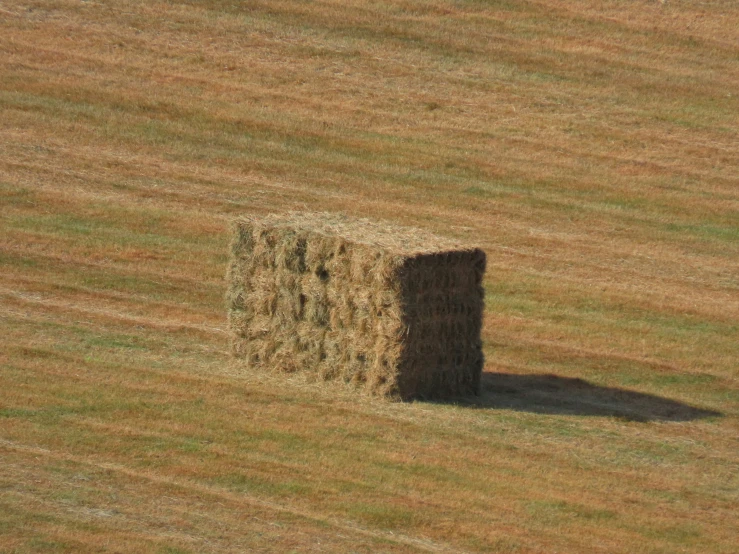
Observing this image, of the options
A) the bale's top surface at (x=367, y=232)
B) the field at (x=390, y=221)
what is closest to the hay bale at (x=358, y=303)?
the bale's top surface at (x=367, y=232)

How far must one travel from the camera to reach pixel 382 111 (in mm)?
24547

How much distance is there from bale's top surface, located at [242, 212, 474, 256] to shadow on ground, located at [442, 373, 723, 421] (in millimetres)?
1807

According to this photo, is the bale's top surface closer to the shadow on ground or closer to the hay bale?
the hay bale

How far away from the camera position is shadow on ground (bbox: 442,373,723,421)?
15351 millimetres

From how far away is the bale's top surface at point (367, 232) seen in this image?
15.1 m

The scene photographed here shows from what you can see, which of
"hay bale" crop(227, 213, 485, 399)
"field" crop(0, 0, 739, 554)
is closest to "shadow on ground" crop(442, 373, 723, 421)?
"field" crop(0, 0, 739, 554)

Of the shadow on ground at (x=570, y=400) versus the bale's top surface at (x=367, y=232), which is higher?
the bale's top surface at (x=367, y=232)

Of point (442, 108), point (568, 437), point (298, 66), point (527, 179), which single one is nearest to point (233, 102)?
point (298, 66)

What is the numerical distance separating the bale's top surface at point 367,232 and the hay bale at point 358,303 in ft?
0.04

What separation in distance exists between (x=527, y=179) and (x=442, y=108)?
2671 millimetres

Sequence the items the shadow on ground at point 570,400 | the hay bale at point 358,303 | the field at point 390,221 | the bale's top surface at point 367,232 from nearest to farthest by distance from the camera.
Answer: the field at point 390,221 → the hay bale at point 358,303 → the bale's top surface at point 367,232 → the shadow on ground at point 570,400

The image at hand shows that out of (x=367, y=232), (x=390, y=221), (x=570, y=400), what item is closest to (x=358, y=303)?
(x=367, y=232)

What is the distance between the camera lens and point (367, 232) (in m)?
15.6

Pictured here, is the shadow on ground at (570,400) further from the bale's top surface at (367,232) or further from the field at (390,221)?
the bale's top surface at (367,232)
